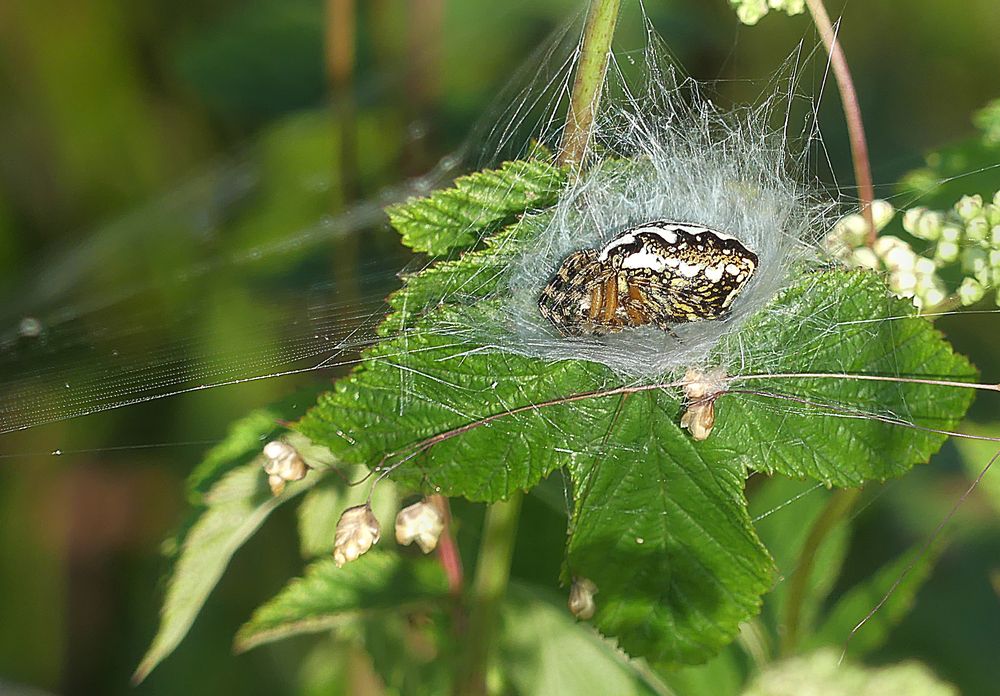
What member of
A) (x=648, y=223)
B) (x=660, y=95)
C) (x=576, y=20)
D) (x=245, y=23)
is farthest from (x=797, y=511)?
(x=245, y=23)

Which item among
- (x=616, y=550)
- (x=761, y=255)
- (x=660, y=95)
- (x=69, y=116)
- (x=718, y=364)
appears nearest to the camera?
(x=616, y=550)

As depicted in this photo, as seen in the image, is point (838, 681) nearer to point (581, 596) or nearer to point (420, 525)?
point (581, 596)

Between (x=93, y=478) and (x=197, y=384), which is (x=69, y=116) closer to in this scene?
(x=93, y=478)

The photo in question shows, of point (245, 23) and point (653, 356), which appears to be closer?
point (653, 356)

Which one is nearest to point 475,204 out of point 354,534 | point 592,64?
point 592,64

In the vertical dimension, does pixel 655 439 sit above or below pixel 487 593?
above

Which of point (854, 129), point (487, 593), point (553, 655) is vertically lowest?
point (553, 655)

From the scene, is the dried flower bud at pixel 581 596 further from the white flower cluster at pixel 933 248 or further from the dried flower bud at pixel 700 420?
the white flower cluster at pixel 933 248
